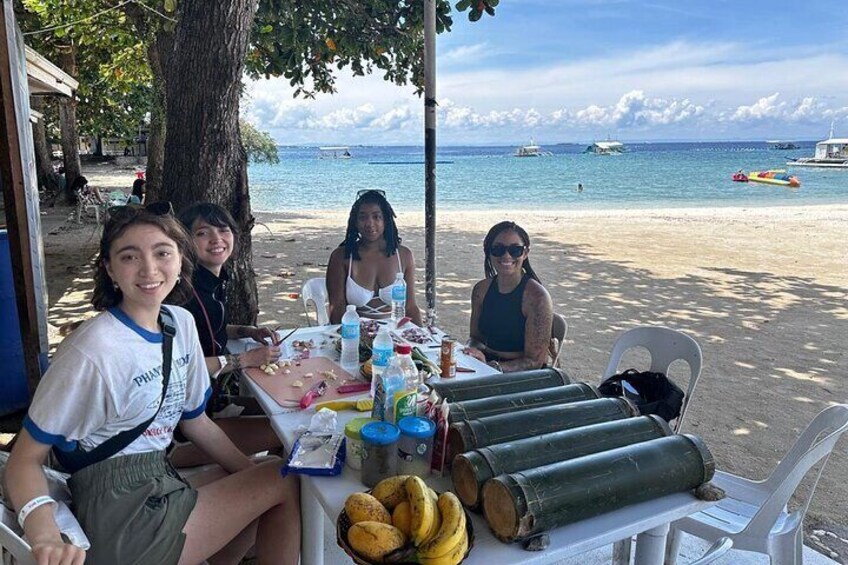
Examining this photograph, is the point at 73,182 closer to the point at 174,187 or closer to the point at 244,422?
the point at 174,187

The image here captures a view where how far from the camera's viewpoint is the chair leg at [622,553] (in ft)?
8.29

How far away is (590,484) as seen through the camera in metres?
1.57

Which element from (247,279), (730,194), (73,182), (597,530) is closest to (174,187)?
(247,279)

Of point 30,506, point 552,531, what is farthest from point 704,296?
point 30,506

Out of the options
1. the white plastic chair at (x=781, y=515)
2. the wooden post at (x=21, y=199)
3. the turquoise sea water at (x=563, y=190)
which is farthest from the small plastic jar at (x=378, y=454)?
the turquoise sea water at (x=563, y=190)

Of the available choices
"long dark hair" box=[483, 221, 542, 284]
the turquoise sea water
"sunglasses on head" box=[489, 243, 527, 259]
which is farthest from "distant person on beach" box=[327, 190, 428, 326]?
the turquoise sea water

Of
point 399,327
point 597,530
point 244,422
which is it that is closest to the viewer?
point 597,530

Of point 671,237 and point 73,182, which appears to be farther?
point 73,182

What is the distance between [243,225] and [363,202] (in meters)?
0.93

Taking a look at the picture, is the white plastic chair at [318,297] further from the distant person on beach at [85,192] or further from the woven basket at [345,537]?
the distant person on beach at [85,192]

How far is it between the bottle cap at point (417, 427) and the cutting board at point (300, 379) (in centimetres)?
71

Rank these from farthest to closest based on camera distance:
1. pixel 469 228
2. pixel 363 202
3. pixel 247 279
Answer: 1. pixel 469 228
2. pixel 247 279
3. pixel 363 202

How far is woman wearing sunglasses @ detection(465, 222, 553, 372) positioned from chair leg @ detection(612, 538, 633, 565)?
105 cm

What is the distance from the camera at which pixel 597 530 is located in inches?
62.1
